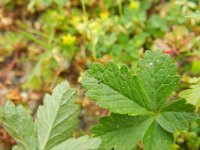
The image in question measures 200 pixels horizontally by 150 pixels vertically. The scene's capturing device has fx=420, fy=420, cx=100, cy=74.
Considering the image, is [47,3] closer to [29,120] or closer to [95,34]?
[95,34]

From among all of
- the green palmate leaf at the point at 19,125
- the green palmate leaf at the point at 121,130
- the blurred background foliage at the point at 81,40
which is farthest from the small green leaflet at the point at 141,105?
the blurred background foliage at the point at 81,40

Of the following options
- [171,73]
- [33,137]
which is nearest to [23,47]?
[33,137]

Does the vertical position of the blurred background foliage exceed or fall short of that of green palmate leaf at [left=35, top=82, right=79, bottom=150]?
it exceeds it

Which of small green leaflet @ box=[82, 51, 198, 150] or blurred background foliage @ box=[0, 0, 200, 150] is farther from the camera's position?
blurred background foliage @ box=[0, 0, 200, 150]

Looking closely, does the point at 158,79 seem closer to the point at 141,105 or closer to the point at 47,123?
the point at 141,105

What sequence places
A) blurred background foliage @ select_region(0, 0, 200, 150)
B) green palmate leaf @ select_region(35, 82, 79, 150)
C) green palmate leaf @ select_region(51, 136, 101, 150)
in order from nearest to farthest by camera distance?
green palmate leaf @ select_region(51, 136, 101, 150)
green palmate leaf @ select_region(35, 82, 79, 150)
blurred background foliage @ select_region(0, 0, 200, 150)

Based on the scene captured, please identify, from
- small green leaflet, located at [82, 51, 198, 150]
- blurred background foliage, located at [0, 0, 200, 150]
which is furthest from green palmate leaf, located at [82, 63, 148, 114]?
blurred background foliage, located at [0, 0, 200, 150]

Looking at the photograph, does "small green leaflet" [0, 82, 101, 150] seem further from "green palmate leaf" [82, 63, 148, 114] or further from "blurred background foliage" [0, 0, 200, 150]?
"blurred background foliage" [0, 0, 200, 150]
